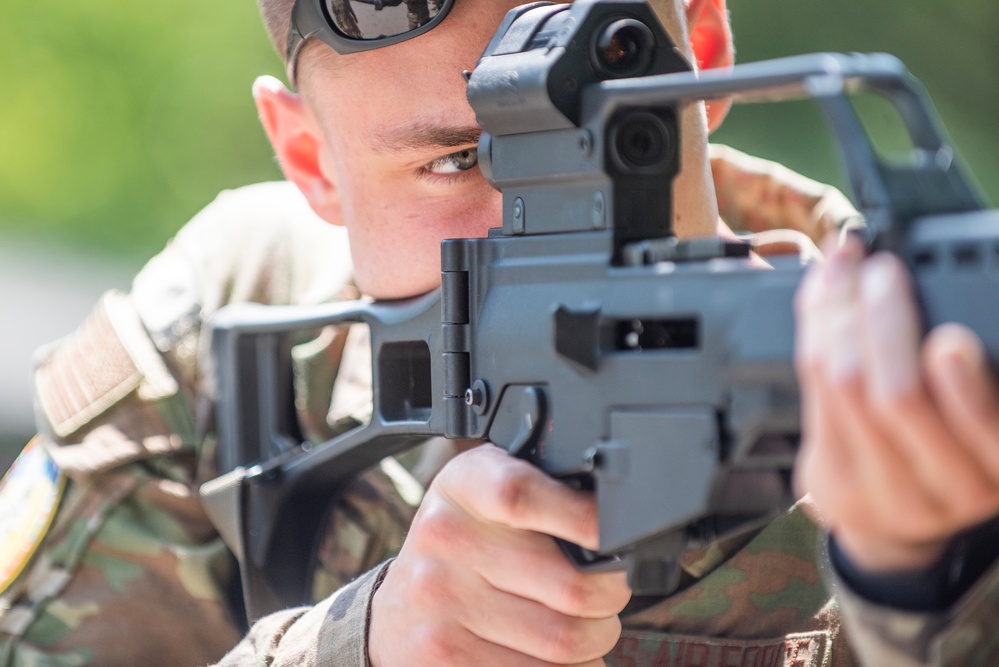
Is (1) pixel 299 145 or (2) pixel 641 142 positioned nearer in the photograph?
(2) pixel 641 142

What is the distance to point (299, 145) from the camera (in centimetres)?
186

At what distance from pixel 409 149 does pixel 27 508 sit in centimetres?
94

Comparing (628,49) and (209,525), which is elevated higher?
(628,49)

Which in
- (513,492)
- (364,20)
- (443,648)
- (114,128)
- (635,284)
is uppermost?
(364,20)

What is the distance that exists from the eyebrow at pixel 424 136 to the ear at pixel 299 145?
270 mm

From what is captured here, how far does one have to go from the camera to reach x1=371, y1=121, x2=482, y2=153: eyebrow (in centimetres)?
147

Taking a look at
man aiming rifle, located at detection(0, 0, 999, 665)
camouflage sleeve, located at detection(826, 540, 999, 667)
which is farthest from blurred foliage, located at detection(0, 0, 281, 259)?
camouflage sleeve, located at detection(826, 540, 999, 667)

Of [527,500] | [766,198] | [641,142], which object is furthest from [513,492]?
[766,198]

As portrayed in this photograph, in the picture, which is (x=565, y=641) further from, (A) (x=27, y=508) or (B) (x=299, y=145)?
(A) (x=27, y=508)

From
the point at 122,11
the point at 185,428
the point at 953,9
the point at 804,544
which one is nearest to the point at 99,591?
the point at 185,428

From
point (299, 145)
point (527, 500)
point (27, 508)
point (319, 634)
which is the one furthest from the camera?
point (27, 508)

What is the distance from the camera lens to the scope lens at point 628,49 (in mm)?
1164

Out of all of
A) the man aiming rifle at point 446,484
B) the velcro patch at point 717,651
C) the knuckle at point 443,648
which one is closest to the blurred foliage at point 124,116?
the man aiming rifle at point 446,484

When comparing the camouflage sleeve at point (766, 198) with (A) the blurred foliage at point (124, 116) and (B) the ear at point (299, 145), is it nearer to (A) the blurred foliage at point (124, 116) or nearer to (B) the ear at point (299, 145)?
(B) the ear at point (299, 145)
